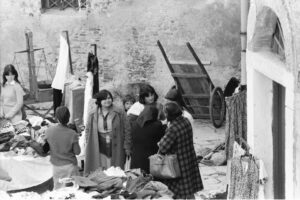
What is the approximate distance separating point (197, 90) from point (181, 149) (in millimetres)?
5630

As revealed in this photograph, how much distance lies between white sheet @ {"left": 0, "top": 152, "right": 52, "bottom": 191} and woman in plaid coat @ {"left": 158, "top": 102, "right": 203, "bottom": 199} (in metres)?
1.84

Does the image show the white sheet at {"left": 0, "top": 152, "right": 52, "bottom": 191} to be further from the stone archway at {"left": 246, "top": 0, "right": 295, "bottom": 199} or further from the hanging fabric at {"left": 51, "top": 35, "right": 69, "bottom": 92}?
the stone archway at {"left": 246, "top": 0, "right": 295, "bottom": 199}

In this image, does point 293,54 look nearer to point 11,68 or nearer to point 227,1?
point 11,68

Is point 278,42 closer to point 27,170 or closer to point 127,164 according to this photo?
point 127,164

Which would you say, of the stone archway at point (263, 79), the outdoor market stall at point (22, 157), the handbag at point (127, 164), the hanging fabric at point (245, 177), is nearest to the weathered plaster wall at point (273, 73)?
the stone archway at point (263, 79)

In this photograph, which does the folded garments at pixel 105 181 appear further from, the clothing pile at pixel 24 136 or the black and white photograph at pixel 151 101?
the clothing pile at pixel 24 136

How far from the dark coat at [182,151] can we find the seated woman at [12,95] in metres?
3.90

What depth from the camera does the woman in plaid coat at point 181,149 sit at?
10492 millimetres

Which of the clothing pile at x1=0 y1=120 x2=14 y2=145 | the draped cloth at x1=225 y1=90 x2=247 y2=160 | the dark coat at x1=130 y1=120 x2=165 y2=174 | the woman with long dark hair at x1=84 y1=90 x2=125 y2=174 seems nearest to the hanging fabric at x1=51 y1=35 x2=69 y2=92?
the clothing pile at x1=0 y1=120 x2=14 y2=145

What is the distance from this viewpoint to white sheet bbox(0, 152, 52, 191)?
11.6 meters

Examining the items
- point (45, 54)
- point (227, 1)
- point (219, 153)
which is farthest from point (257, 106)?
point (45, 54)

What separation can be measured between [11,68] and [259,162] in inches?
221

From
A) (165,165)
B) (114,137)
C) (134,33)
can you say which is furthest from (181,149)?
(134,33)

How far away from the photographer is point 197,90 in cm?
1614
